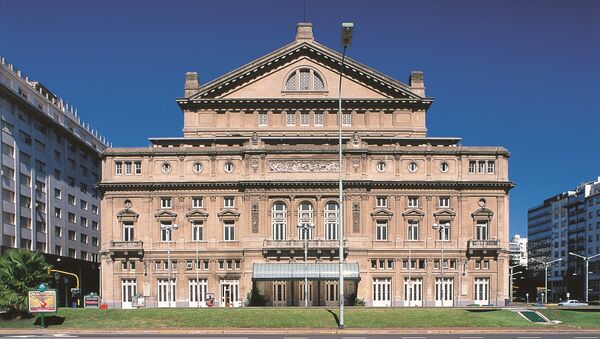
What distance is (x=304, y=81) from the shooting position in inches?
3669

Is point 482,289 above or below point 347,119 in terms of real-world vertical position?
below

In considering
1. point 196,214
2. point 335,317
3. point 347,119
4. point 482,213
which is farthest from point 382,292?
point 335,317

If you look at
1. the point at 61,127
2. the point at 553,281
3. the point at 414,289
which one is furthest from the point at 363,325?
the point at 553,281

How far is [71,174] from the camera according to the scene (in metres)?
111

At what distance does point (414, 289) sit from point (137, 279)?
35.9 meters

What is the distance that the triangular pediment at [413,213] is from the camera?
84.6 m

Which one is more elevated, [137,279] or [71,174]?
[71,174]

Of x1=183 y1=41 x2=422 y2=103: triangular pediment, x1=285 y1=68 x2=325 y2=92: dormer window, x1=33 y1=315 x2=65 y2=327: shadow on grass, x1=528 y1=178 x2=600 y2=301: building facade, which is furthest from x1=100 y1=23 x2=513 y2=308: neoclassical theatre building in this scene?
x1=528 y1=178 x2=600 y2=301: building facade

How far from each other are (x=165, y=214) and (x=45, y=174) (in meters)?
26.7

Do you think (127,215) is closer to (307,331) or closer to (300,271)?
(300,271)

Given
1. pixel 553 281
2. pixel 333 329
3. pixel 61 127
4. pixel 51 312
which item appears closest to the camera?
pixel 333 329

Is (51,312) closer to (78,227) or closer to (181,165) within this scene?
(181,165)

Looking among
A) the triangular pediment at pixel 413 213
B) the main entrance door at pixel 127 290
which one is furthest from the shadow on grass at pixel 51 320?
the triangular pediment at pixel 413 213

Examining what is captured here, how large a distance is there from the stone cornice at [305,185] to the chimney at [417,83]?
1556 centimetres
